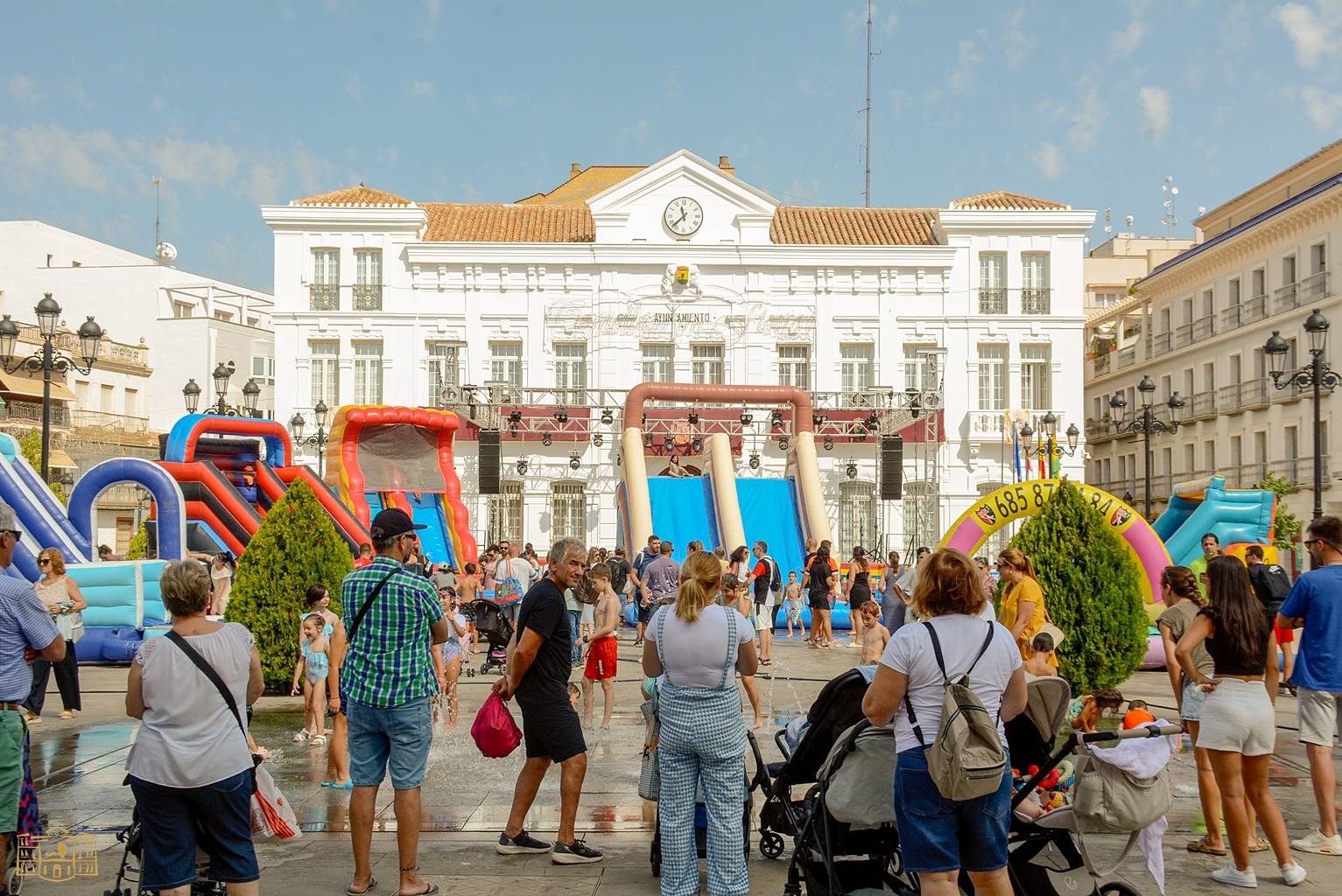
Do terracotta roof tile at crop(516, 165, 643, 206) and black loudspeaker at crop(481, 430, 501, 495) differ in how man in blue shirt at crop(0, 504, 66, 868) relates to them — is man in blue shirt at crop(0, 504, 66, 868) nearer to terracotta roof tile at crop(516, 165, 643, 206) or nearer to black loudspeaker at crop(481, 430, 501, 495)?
black loudspeaker at crop(481, 430, 501, 495)

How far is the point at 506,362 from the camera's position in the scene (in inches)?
1278

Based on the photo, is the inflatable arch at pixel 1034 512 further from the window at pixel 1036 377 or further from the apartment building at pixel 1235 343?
the window at pixel 1036 377

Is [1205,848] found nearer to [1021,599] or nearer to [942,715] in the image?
[1021,599]

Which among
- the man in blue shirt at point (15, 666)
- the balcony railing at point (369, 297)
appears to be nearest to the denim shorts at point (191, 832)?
Answer: the man in blue shirt at point (15, 666)

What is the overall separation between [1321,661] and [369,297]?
2872 cm

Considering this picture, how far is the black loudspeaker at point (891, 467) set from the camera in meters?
30.0

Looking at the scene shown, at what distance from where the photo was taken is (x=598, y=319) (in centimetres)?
3231

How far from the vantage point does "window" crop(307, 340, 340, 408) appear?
32469 millimetres

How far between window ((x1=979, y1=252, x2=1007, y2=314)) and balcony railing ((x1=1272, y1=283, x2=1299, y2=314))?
315 inches

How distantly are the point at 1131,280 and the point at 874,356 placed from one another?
2448 centimetres

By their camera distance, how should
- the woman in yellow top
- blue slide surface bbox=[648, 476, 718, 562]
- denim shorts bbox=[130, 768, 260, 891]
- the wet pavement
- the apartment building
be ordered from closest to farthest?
denim shorts bbox=[130, 768, 260, 891] < the wet pavement < the woman in yellow top < blue slide surface bbox=[648, 476, 718, 562] < the apartment building

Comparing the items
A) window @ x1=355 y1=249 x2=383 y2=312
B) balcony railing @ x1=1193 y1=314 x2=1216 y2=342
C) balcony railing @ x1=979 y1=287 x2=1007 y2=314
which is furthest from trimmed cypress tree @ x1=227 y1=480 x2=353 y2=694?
balcony railing @ x1=1193 y1=314 x2=1216 y2=342

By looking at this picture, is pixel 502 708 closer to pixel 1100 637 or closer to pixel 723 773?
pixel 723 773

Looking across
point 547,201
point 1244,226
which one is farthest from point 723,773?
point 547,201
